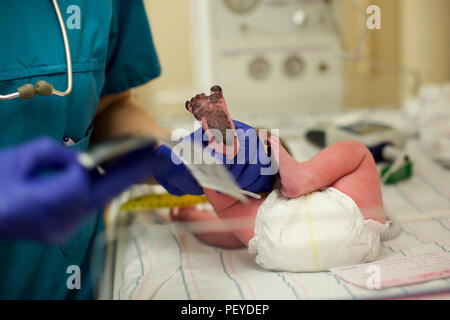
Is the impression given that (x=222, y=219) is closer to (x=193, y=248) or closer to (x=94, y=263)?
(x=193, y=248)

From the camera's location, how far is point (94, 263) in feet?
2.07

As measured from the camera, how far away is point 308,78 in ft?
4.09

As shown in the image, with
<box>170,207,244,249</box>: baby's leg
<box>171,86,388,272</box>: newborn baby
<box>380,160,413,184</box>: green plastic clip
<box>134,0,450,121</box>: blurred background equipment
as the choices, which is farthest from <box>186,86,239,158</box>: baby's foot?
<box>134,0,450,121</box>: blurred background equipment

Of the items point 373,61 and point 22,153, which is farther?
point 373,61

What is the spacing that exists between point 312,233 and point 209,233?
18cm

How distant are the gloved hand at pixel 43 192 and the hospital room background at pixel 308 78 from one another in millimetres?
303

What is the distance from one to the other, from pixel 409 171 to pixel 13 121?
0.69 metres

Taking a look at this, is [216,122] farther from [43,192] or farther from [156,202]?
[156,202]
